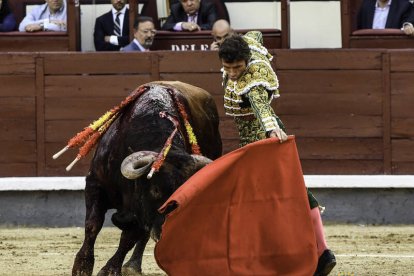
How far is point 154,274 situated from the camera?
7215 millimetres

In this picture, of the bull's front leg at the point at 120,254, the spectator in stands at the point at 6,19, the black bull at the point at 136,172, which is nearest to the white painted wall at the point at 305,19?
the spectator in stands at the point at 6,19

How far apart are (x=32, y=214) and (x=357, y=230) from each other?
2.46 meters

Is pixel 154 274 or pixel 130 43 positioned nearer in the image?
pixel 154 274

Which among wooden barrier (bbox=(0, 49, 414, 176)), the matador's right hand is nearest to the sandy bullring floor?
wooden barrier (bbox=(0, 49, 414, 176))

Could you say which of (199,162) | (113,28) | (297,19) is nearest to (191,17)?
(113,28)

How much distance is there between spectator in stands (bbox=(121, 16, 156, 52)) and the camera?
9422 millimetres

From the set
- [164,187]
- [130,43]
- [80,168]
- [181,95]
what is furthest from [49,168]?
[164,187]

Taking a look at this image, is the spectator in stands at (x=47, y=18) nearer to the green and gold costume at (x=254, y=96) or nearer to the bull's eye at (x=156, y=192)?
the green and gold costume at (x=254, y=96)

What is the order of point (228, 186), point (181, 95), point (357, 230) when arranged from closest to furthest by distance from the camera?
point (228, 186), point (181, 95), point (357, 230)

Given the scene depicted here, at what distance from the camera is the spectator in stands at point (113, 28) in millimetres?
9812

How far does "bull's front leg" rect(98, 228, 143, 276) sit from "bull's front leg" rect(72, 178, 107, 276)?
22cm

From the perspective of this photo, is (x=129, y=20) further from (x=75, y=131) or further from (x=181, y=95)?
(x=181, y=95)

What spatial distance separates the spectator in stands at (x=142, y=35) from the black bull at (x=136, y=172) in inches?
91.2

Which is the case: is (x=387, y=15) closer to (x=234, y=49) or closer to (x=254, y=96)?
(x=254, y=96)
